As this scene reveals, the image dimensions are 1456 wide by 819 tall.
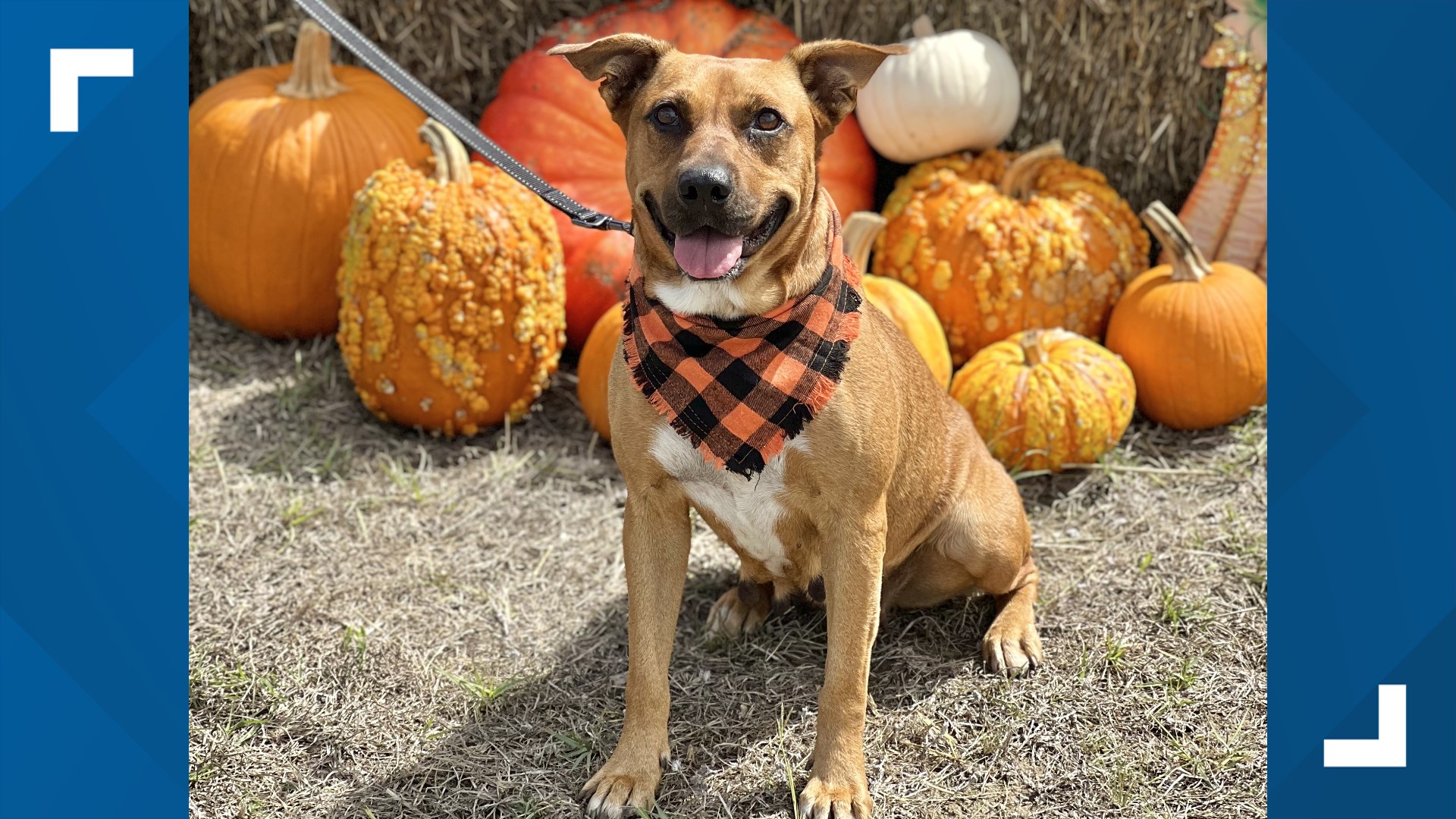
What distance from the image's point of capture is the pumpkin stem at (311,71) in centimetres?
585

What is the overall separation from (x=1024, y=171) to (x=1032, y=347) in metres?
0.98

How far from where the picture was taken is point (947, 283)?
5.62 meters

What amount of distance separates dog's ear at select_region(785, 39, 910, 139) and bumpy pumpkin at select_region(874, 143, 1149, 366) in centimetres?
232

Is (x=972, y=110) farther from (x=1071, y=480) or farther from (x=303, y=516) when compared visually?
(x=303, y=516)

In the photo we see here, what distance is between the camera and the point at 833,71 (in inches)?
130

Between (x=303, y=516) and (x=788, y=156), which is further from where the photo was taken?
(x=303, y=516)


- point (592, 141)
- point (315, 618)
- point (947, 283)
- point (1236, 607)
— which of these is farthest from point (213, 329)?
point (1236, 607)

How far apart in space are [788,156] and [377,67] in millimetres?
1538

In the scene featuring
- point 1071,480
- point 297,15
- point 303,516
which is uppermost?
point 297,15

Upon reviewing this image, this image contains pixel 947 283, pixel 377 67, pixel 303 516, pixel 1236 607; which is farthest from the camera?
pixel 947 283

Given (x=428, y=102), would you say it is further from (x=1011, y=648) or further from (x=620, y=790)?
(x=1011, y=648)

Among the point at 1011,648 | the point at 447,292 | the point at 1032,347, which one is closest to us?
the point at 1011,648

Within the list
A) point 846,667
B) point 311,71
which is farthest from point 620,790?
point 311,71

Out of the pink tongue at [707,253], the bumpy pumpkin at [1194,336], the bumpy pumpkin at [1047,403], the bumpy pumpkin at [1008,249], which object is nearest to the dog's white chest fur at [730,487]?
the pink tongue at [707,253]
